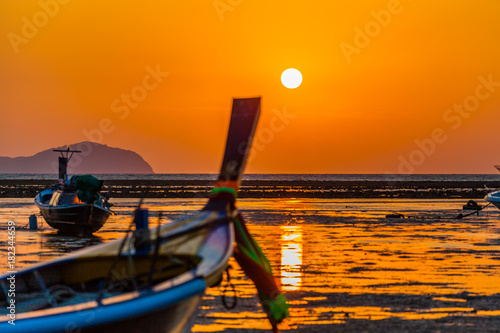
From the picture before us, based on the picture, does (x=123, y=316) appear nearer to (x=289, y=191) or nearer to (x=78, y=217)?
(x=78, y=217)

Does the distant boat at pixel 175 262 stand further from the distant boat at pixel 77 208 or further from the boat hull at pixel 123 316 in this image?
the distant boat at pixel 77 208

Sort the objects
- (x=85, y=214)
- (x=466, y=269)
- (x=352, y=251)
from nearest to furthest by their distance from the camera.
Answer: (x=466, y=269) < (x=352, y=251) < (x=85, y=214)

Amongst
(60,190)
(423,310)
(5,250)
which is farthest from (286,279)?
Result: (60,190)

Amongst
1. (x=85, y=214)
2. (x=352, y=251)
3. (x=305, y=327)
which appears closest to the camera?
(x=305, y=327)

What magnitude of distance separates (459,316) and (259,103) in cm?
579

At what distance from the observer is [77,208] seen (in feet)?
94.0

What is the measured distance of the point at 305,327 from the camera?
11.4m

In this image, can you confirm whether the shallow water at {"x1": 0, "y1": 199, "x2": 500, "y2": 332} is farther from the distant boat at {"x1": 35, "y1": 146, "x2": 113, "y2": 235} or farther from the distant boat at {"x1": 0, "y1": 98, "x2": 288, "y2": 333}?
the distant boat at {"x1": 0, "y1": 98, "x2": 288, "y2": 333}

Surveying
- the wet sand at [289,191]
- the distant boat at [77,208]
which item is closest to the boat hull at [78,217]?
the distant boat at [77,208]

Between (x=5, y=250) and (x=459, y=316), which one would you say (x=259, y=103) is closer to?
(x=459, y=316)

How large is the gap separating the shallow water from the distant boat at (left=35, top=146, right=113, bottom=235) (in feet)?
2.59

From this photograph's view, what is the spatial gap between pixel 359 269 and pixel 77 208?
15.3 metres

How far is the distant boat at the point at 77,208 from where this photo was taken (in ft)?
93.9

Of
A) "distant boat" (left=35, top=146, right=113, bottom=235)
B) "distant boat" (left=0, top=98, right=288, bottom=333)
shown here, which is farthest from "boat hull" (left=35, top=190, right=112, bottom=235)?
"distant boat" (left=0, top=98, right=288, bottom=333)
